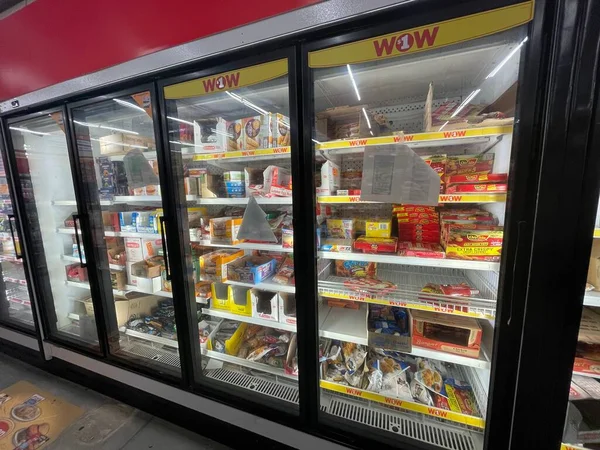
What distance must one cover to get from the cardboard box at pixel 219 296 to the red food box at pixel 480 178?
1.41m

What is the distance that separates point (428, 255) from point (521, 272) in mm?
300

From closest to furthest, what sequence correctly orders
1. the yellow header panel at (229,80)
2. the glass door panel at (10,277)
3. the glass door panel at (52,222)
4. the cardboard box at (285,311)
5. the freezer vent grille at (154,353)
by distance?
the yellow header panel at (229,80) < the cardboard box at (285,311) < the freezer vent grille at (154,353) < the glass door panel at (52,222) < the glass door panel at (10,277)

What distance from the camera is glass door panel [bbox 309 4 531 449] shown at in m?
0.91

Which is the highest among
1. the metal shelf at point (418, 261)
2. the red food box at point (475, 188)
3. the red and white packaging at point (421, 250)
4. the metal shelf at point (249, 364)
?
the red food box at point (475, 188)

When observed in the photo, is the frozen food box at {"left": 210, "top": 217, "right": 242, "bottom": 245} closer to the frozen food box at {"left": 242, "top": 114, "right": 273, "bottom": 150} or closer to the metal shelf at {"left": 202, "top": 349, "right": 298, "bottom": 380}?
the frozen food box at {"left": 242, "top": 114, "right": 273, "bottom": 150}

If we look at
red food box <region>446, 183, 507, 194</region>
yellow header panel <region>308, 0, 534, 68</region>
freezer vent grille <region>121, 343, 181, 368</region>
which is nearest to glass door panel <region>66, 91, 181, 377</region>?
freezer vent grille <region>121, 343, 181, 368</region>

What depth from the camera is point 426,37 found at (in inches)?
31.0

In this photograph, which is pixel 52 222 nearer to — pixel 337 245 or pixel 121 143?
pixel 121 143

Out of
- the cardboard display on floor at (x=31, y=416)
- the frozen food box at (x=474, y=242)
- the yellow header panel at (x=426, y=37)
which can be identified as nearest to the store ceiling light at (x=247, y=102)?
the yellow header panel at (x=426, y=37)

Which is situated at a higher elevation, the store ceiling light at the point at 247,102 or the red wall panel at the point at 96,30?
the red wall panel at the point at 96,30

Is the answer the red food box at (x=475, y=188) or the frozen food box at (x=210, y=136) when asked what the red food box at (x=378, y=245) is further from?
the frozen food box at (x=210, y=136)

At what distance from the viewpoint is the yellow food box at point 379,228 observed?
1.24 m

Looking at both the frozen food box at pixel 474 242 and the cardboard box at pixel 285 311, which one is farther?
the cardboard box at pixel 285 311

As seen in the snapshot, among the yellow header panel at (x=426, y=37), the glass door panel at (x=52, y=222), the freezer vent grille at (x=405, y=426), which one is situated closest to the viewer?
the yellow header panel at (x=426, y=37)
